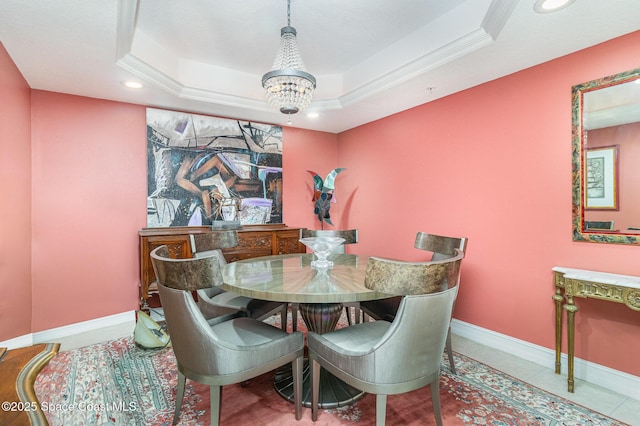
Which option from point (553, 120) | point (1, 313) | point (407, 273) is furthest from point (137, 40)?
point (553, 120)

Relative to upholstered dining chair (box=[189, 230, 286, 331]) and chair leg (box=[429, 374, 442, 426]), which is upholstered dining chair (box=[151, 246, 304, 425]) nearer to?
upholstered dining chair (box=[189, 230, 286, 331])

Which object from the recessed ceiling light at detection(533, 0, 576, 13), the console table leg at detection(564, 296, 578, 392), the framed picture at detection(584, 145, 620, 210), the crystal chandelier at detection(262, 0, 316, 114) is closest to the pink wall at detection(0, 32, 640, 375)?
the framed picture at detection(584, 145, 620, 210)

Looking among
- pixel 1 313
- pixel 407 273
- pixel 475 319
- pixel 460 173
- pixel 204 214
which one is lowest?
pixel 475 319

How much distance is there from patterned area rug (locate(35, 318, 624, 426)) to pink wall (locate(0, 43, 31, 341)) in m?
0.68

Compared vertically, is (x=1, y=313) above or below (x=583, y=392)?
above

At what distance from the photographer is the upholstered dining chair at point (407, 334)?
1.35 m

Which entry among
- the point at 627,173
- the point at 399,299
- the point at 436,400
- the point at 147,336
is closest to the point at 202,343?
the point at 436,400

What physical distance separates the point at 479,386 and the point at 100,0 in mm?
3425

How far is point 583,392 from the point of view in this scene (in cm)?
211

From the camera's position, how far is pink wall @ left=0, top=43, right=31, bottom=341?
2.37 meters

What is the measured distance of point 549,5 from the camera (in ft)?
5.91

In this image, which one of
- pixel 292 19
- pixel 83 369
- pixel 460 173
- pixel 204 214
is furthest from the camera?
pixel 204 214

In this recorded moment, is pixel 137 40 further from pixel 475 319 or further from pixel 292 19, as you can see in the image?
pixel 475 319

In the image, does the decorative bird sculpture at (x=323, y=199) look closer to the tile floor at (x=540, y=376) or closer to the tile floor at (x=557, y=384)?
the tile floor at (x=540, y=376)
